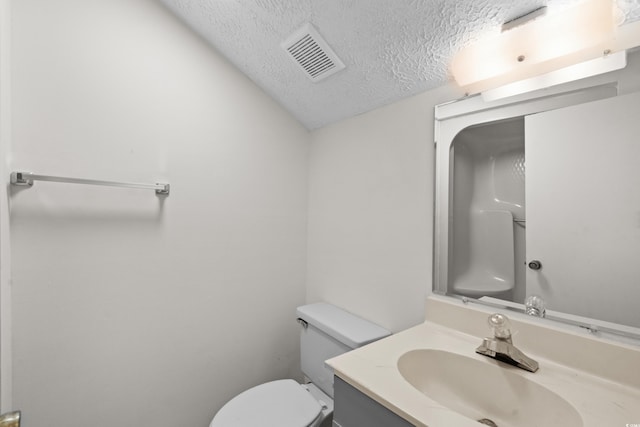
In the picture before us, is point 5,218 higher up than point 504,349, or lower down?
higher up

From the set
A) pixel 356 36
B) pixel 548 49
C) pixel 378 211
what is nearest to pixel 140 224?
pixel 378 211

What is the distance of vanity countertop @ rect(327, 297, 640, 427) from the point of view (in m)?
0.61

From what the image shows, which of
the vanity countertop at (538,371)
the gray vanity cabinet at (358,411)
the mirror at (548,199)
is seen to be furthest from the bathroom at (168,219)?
the gray vanity cabinet at (358,411)

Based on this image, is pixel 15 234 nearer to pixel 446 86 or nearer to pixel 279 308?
pixel 279 308

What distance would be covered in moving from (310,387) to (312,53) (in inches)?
61.6

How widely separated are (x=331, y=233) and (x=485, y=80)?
98cm

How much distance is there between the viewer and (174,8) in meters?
1.26

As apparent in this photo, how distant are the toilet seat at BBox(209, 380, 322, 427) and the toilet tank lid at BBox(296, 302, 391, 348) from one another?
0.29 m

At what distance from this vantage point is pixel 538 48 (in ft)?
2.79

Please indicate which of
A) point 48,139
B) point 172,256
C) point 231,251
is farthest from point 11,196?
point 231,251

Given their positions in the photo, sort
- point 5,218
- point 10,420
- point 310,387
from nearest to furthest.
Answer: point 10,420
point 5,218
point 310,387

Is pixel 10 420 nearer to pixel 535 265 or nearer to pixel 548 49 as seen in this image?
pixel 535 265

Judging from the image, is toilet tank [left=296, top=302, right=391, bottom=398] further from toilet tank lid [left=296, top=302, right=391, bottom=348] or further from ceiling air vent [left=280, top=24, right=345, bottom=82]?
ceiling air vent [left=280, top=24, right=345, bottom=82]

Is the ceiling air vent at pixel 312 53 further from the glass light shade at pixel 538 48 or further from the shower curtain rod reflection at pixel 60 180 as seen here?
the shower curtain rod reflection at pixel 60 180
